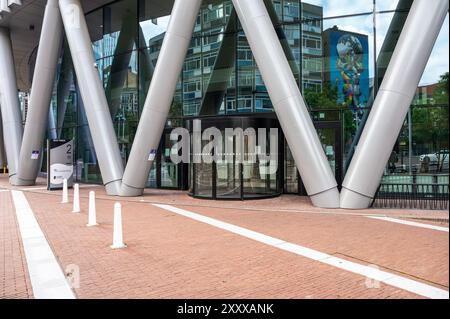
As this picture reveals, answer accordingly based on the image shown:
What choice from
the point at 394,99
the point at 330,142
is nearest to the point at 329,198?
the point at 394,99

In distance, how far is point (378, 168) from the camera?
40.6 ft

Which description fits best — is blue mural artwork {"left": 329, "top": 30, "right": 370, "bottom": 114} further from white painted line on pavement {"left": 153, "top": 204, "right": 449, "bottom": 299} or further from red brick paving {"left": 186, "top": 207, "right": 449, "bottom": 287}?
white painted line on pavement {"left": 153, "top": 204, "right": 449, "bottom": 299}

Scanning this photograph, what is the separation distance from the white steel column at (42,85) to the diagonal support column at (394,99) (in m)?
16.5

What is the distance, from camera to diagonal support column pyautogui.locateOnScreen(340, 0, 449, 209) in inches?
461

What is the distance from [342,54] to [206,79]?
6544 mm

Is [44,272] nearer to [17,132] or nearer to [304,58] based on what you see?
[304,58]

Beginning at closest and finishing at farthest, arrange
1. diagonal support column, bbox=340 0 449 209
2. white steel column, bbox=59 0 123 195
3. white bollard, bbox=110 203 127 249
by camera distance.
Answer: white bollard, bbox=110 203 127 249, diagonal support column, bbox=340 0 449 209, white steel column, bbox=59 0 123 195

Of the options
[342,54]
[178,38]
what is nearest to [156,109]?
[178,38]

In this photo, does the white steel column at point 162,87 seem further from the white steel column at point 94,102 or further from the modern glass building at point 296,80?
the modern glass building at point 296,80

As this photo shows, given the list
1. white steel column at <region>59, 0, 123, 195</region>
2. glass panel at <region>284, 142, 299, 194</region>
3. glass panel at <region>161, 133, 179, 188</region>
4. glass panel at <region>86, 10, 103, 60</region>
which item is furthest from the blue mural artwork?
glass panel at <region>86, 10, 103, 60</region>

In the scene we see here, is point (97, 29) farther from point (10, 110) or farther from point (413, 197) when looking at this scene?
point (413, 197)

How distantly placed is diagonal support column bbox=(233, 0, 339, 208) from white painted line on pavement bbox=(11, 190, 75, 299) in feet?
25.9

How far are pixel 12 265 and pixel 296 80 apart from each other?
1364 centimetres

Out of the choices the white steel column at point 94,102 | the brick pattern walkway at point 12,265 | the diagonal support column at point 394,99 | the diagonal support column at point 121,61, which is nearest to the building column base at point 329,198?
the diagonal support column at point 394,99
